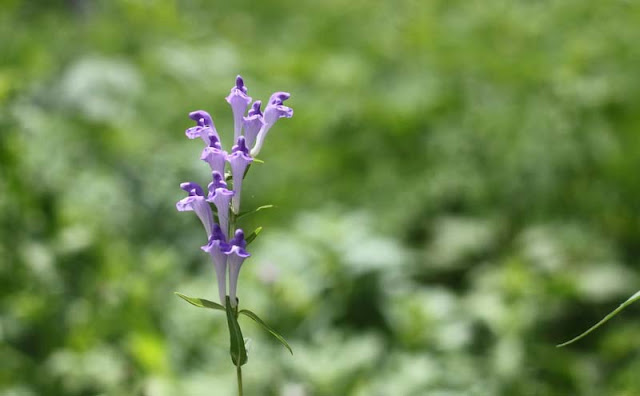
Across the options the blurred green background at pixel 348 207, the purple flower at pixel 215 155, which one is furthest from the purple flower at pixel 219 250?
the blurred green background at pixel 348 207

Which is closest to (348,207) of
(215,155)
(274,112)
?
(274,112)

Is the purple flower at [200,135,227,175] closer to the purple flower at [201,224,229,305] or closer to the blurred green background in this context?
the purple flower at [201,224,229,305]

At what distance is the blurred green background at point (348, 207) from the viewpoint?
2.92 metres

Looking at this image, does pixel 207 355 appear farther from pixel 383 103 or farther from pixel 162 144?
pixel 383 103

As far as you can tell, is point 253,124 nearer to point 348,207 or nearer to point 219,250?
point 219,250

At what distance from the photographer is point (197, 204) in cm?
148

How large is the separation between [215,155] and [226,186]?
7cm

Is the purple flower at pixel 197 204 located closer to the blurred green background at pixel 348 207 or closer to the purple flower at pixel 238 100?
the purple flower at pixel 238 100

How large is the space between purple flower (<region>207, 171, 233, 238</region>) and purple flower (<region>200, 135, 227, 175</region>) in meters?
0.03

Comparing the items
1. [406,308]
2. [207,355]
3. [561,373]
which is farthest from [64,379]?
[561,373]

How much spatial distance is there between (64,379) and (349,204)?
6.71ft

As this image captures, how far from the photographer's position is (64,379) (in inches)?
110

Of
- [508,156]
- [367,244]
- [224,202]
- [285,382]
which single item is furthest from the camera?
[508,156]

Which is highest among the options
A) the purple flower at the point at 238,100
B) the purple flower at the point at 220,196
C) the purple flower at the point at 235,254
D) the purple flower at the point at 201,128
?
the purple flower at the point at 238,100
